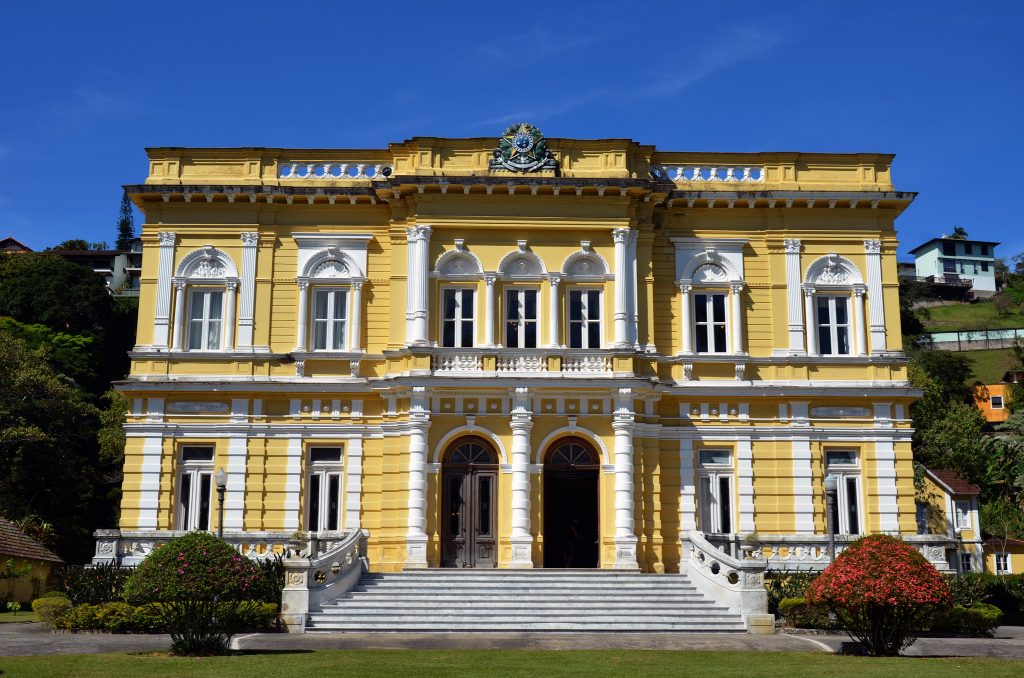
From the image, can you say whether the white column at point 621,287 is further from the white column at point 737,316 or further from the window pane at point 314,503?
the window pane at point 314,503

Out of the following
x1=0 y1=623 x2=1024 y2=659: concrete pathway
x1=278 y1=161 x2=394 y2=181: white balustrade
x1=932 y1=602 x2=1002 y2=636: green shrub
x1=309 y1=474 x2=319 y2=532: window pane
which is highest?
x1=278 y1=161 x2=394 y2=181: white balustrade

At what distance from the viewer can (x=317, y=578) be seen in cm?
2555

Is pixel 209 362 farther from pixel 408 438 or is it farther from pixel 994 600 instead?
pixel 994 600

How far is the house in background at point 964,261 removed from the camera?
131625mm

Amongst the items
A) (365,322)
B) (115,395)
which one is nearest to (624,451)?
(365,322)

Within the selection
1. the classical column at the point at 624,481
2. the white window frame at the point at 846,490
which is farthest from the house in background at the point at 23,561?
the white window frame at the point at 846,490

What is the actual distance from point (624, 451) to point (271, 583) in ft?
31.2

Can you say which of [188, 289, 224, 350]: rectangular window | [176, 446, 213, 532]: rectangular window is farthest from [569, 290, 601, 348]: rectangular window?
[176, 446, 213, 532]: rectangular window

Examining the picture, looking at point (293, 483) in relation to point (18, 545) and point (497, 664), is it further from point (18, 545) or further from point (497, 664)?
point (497, 664)

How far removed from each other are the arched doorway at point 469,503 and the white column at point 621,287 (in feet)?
14.9

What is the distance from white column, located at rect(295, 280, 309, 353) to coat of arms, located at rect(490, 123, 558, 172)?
20.4 feet

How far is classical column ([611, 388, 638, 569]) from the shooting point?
28781mm

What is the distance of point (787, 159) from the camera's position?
32.8m

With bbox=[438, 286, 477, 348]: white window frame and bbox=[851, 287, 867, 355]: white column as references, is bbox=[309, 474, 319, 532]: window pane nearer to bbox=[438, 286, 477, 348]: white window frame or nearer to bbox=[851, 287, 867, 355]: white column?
bbox=[438, 286, 477, 348]: white window frame
